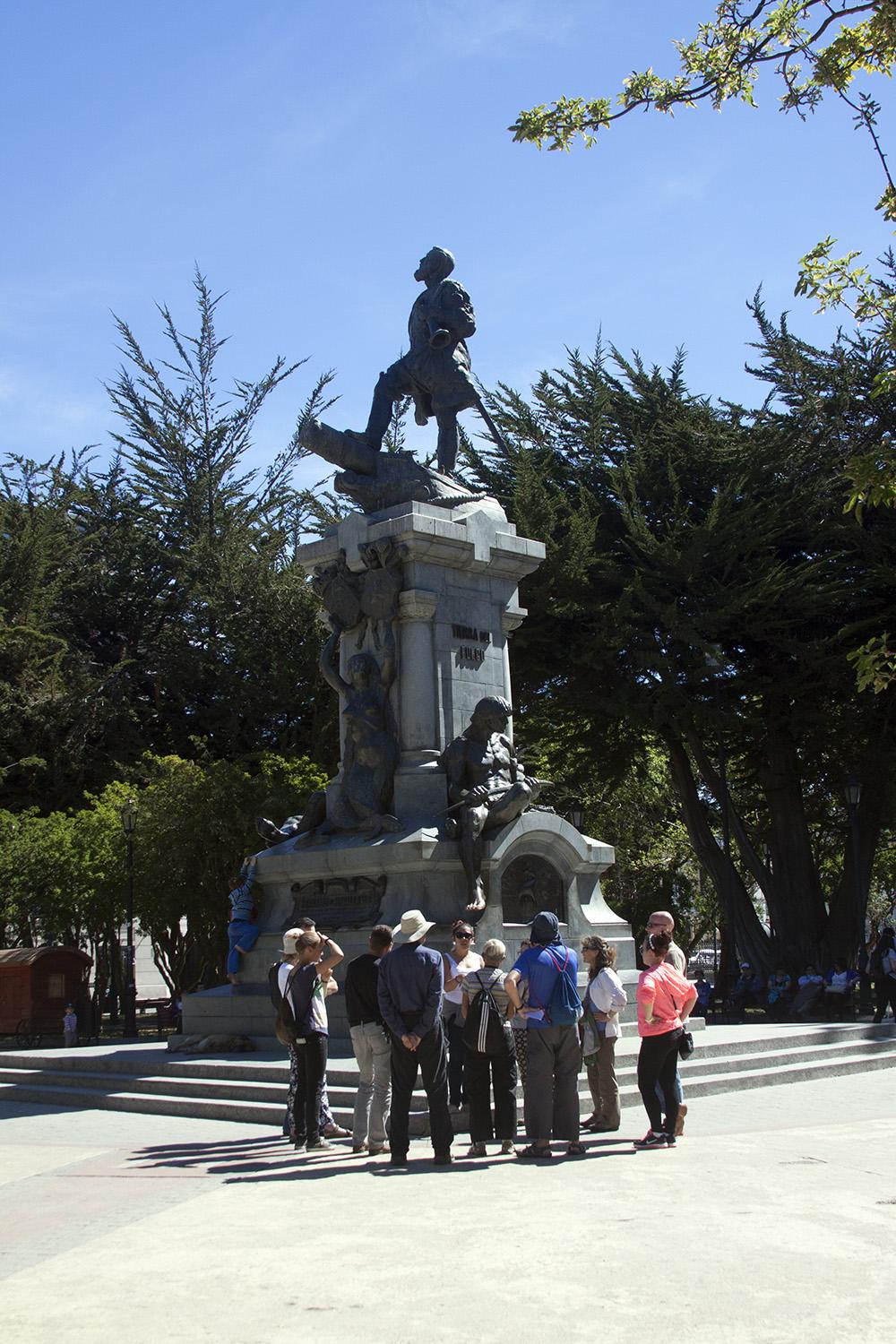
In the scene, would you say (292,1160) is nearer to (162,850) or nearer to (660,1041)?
(660,1041)

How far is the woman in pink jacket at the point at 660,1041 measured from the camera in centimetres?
962

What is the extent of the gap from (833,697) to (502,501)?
768 cm

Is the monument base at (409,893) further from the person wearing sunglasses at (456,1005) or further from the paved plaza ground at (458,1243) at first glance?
the paved plaza ground at (458,1243)

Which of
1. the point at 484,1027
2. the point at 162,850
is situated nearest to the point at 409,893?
the point at 484,1027

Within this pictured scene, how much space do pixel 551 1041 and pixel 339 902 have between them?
5176 mm

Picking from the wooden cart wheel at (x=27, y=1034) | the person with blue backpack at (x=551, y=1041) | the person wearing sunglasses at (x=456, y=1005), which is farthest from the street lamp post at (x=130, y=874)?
the person with blue backpack at (x=551, y=1041)

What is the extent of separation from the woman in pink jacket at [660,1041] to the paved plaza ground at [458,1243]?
0.79ft

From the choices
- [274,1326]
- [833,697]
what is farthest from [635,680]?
[274,1326]

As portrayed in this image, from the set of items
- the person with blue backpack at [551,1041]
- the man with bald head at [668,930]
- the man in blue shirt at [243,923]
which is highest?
the man in blue shirt at [243,923]

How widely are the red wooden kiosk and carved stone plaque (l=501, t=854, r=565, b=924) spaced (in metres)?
14.6

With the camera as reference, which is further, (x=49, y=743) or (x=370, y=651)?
(x=49, y=743)

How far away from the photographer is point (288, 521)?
37844 millimetres

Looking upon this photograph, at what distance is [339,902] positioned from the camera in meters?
14.4

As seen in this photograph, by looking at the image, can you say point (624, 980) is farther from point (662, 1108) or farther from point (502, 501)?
point (502, 501)
